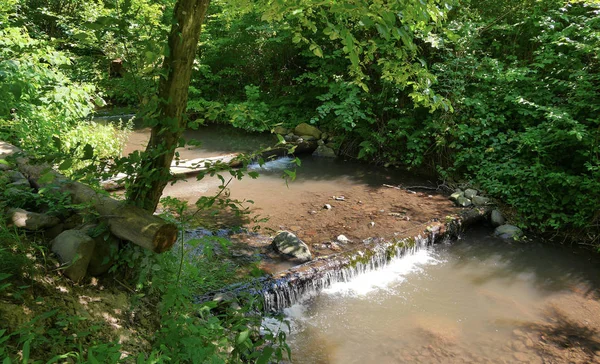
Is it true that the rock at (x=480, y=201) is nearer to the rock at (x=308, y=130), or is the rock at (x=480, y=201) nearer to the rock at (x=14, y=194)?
the rock at (x=308, y=130)

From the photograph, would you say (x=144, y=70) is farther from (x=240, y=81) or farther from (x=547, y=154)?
(x=240, y=81)

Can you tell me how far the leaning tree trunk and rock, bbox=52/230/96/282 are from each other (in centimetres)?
40

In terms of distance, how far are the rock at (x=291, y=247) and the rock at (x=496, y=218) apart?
11.1 ft

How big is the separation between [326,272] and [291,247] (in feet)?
1.86

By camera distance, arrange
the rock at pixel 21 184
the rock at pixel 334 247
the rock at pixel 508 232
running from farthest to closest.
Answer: the rock at pixel 508 232, the rock at pixel 334 247, the rock at pixel 21 184

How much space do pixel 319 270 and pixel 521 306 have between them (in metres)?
2.43

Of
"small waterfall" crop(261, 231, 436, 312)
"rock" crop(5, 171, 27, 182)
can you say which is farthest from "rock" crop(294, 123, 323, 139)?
"rock" crop(5, 171, 27, 182)

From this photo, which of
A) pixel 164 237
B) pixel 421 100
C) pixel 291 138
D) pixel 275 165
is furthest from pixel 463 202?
pixel 164 237

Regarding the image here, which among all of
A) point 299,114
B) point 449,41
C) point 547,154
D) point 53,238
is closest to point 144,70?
point 53,238

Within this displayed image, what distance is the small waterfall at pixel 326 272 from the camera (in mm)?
4273

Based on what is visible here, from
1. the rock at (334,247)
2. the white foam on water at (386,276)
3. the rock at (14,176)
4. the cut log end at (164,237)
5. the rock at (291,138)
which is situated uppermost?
the cut log end at (164,237)

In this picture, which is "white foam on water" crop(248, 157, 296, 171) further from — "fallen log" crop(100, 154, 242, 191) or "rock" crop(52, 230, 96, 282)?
"rock" crop(52, 230, 96, 282)

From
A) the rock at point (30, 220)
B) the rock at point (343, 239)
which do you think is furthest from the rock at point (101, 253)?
the rock at point (343, 239)

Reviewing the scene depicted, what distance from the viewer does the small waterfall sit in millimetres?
4273
